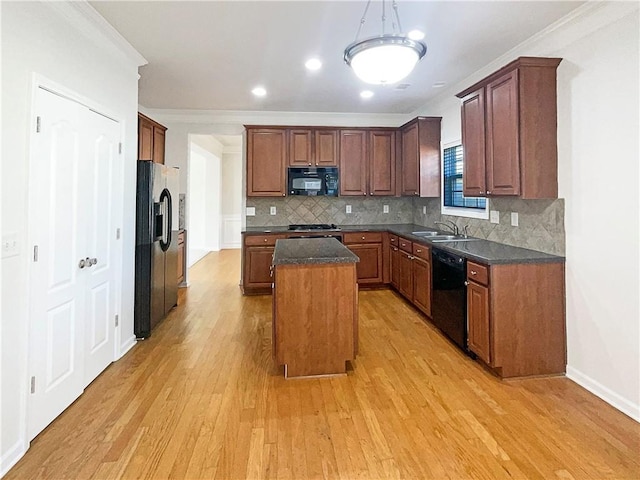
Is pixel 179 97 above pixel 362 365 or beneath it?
above

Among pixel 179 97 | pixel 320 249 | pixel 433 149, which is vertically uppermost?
pixel 179 97

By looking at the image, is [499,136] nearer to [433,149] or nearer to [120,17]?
[433,149]

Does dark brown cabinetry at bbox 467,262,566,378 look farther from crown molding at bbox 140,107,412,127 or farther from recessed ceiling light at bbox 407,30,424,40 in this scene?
crown molding at bbox 140,107,412,127

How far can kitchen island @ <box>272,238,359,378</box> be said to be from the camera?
281cm

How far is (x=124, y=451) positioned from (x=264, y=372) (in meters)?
1.14

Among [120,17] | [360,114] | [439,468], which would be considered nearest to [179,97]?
[120,17]

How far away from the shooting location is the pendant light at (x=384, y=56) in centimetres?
201

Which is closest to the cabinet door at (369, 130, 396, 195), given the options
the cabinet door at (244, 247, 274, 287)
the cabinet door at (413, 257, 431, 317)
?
the cabinet door at (413, 257, 431, 317)

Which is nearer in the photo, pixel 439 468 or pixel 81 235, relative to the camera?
pixel 439 468

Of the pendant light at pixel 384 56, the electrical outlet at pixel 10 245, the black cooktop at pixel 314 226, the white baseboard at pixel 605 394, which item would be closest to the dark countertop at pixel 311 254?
the pendant light at pixel 384 56

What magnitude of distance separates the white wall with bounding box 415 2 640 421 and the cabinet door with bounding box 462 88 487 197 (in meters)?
0.61

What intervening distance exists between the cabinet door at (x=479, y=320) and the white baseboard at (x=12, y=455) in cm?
301

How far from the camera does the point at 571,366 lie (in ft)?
9.26

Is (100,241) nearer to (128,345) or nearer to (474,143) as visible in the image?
(128,345)
